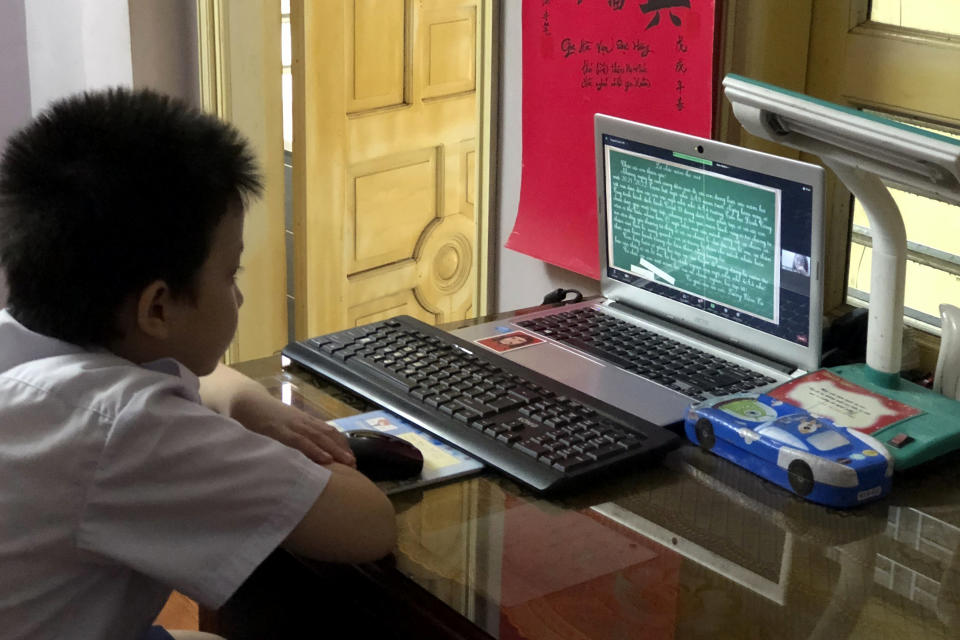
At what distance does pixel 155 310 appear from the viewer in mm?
987

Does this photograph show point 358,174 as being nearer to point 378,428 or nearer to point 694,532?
point 378,428

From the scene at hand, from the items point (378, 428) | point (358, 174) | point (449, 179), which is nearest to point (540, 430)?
point (378, 428)

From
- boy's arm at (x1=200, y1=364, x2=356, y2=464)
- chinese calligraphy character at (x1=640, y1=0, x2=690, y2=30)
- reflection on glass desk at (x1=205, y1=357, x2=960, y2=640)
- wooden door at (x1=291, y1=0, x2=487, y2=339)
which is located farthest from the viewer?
wooden door at (x1=291, y1=0, x2=487, y2=339)

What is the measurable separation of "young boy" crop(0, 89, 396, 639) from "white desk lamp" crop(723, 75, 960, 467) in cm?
54

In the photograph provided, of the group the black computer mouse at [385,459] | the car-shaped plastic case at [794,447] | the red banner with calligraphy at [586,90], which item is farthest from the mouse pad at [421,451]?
the red banner with calligraphy at [586,90]

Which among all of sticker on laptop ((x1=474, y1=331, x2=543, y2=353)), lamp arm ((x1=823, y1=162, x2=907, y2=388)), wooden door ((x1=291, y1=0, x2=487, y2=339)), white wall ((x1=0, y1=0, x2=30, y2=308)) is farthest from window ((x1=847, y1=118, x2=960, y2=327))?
white wall ((x1=0, y1=0, x2=30, y2=308))

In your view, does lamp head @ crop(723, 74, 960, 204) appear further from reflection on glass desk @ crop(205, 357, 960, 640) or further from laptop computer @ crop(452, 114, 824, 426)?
reflection on glass desk @ crop(205, 357, 960, 640)

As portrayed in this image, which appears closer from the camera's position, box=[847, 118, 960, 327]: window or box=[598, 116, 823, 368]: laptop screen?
box=[598, 116, 823, 368]: laptop screen

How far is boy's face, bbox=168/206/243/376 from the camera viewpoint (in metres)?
1.00

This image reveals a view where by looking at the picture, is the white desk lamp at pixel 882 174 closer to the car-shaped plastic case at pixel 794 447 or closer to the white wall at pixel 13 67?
the car-shaped plastic case at pixel 794 447

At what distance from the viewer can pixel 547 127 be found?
1.76 m

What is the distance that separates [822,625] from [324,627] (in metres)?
0.54

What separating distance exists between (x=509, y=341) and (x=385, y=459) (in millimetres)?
393

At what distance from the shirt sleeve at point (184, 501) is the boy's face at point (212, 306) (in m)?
0.07
